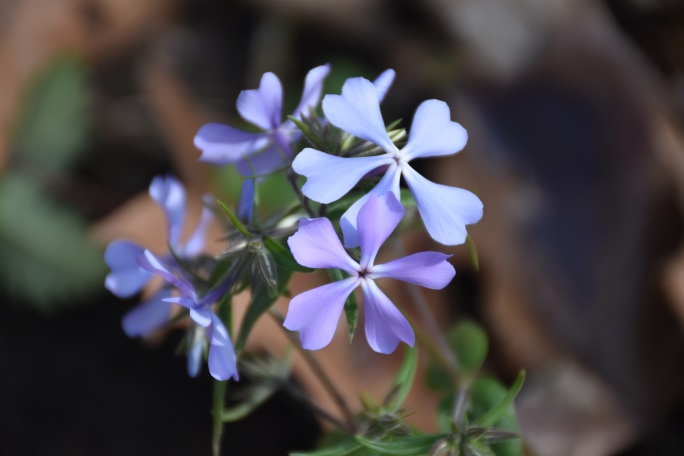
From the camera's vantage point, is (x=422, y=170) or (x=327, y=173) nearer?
(x=327, y=173)

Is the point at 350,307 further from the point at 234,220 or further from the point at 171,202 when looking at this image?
the point at 171,202

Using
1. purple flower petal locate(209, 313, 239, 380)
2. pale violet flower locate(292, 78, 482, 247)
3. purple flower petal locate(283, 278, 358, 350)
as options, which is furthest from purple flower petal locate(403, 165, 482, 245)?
purple flower petal locate(209, 313, 239, 380)

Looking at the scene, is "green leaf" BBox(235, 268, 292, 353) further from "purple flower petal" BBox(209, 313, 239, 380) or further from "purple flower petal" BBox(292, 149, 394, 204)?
"purple flower petal" BBox(292, 149, 394, 204)

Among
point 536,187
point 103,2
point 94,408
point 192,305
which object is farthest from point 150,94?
point 192,305

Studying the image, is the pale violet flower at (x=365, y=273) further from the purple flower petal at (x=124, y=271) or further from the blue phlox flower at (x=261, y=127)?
the purple flower petal at (x=124, y=271)

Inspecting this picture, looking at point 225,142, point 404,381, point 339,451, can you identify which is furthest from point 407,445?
point 225,142

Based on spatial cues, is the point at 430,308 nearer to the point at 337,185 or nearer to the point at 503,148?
the point at 503,148
